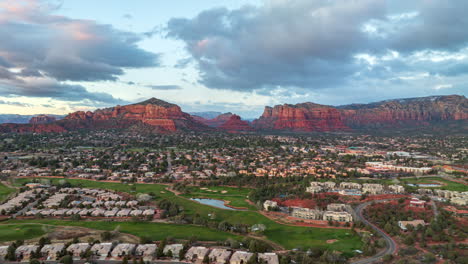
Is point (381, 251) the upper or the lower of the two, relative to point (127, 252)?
lower

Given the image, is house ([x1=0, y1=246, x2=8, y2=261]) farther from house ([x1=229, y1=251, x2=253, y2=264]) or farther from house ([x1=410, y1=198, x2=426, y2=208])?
house ([x1=410, y1=198, x2=426, y2=208])

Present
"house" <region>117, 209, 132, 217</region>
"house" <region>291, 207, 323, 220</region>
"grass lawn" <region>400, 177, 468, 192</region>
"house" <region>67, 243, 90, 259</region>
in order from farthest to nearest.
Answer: "grass lawn" <region>400, 177, 468, 192</region>, "house" <region>117, 209, 132, 217</region>, "house" <region>291, 207, 323, 220</region>, "house" <region>67, 243, 90, 259</region>

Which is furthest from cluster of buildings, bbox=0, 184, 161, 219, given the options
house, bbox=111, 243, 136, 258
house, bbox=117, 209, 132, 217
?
house, bbox=111, 243, 136, 258

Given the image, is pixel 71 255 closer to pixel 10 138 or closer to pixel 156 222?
pixel 156 222

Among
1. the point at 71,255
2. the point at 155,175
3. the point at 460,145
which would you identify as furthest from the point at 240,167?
the point at 460,145

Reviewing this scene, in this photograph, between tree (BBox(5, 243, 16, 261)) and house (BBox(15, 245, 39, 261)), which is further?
house (BBox(15, 245, 39, 261))

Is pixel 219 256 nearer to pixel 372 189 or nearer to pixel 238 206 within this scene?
pixel 238 206

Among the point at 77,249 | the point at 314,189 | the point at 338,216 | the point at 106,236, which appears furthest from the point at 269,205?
the point at 77,249

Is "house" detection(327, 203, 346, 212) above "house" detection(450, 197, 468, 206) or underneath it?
underneath
